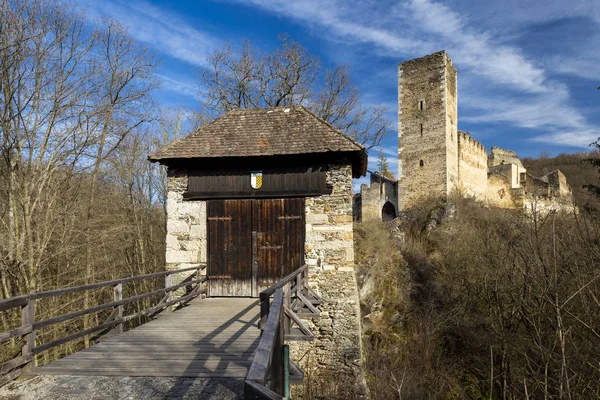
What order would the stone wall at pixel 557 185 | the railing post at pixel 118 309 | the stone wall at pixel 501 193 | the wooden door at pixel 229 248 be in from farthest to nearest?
the stone wall at pixel 557 185 → the stone wall at pixel 501 193 → the wooden door at pixel 229 248 → the railing post at pixel 118 309

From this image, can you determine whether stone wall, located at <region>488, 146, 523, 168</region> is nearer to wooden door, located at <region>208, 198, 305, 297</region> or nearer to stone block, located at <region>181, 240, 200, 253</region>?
wooden door, located at <region>208, 198, 305, 297</region>

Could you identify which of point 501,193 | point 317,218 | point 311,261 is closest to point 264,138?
point 317,218

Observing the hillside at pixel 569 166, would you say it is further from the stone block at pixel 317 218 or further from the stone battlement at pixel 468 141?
the stone block at pixel 317 218

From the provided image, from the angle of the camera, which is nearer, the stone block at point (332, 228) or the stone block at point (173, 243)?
the stone block at point (332, 228)

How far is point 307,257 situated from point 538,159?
61.9m

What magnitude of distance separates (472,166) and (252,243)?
974 inches

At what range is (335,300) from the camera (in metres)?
9.44

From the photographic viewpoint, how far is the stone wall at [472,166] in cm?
2841

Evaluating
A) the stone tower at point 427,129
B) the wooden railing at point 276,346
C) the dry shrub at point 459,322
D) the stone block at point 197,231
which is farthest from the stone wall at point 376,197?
the wooden railing at point 276,346

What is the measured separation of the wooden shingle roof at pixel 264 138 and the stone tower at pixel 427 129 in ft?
55.8

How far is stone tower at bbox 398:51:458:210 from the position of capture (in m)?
26.1

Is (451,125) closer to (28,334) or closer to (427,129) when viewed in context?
(427,129)

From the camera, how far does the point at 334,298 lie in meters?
9.45

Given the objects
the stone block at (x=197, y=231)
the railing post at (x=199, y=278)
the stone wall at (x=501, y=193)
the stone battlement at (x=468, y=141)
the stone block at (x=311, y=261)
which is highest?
the stone battlement at (x=468, y=141)
